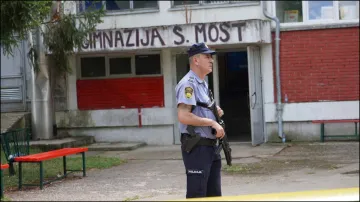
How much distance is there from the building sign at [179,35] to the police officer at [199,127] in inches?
331

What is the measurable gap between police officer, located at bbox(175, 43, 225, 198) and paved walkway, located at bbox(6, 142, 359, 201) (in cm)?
248

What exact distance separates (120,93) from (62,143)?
2.20m

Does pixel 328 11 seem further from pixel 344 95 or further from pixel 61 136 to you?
pixel 61 136

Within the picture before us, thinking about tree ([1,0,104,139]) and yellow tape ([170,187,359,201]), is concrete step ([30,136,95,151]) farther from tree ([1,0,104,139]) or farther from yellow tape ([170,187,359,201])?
yellow tape ([170,187,359,201])

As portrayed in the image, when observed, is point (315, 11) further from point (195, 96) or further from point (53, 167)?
point (195, 96)

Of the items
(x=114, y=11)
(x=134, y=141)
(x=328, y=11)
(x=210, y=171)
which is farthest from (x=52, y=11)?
(x=210, y=171)

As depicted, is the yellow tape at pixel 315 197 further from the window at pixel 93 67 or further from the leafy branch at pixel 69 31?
the window at pixel 93 67

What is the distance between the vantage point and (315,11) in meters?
14.6

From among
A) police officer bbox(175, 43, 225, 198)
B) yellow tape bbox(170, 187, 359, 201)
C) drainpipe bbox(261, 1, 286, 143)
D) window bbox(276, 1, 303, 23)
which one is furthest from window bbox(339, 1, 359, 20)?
yellow tape bbox(170, 187, 359, 201)

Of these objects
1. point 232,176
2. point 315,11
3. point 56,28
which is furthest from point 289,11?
point 232,176

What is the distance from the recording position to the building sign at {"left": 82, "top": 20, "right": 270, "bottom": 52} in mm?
14055

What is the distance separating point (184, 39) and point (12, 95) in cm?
480

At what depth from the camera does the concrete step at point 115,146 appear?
14.5 m

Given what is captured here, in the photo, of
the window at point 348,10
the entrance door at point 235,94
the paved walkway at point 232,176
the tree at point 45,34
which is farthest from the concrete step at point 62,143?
the window at point 348,10
